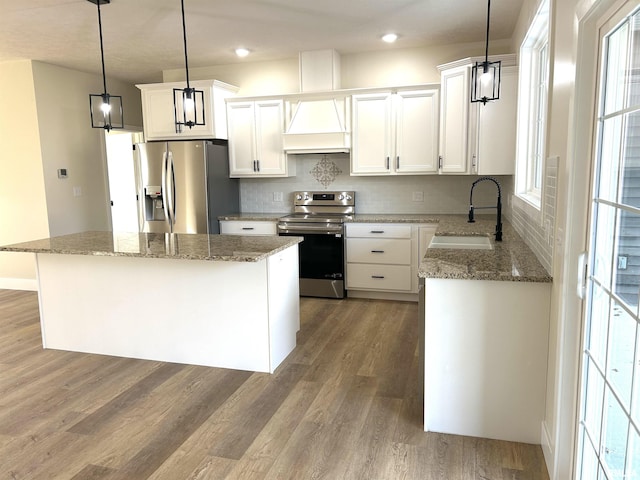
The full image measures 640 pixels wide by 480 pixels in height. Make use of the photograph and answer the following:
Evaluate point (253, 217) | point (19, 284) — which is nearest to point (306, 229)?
point (253, 217)

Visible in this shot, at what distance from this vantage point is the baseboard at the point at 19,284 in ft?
18.2

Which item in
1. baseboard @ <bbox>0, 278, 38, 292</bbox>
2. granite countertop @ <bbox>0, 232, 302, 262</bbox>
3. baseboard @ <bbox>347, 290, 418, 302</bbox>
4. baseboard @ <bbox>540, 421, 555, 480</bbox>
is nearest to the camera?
baseboard @ <bbox>540, 421, 555, 480</bbox>

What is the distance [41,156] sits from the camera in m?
5.21

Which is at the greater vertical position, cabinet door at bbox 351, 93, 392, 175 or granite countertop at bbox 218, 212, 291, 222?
cabinet door at bbox 351, 93, 392, 175

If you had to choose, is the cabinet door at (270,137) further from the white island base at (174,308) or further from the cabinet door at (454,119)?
the white island base at (174,308)

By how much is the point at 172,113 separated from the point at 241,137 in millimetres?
811

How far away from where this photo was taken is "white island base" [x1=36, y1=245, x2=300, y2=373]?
3225 mm

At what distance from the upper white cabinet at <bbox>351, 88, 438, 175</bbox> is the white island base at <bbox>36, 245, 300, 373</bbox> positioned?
1.78 metres

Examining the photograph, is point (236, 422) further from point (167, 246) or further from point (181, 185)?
point (181, 185)

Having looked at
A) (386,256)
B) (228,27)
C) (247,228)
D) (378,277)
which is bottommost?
(378,277)

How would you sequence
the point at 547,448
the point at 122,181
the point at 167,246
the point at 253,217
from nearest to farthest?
the point at 547,448, the point at 167,246, the point at 253,217, the point at 122,181

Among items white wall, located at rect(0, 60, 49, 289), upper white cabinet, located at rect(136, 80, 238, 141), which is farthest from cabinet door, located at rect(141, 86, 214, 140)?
white wall, located at rect(0, 60, 49, 289)

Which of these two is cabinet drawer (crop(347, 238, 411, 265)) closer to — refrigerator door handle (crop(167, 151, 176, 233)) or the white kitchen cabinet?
the white kitchen cabinet

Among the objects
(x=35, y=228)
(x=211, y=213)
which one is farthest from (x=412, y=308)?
(x=35, y=228)
